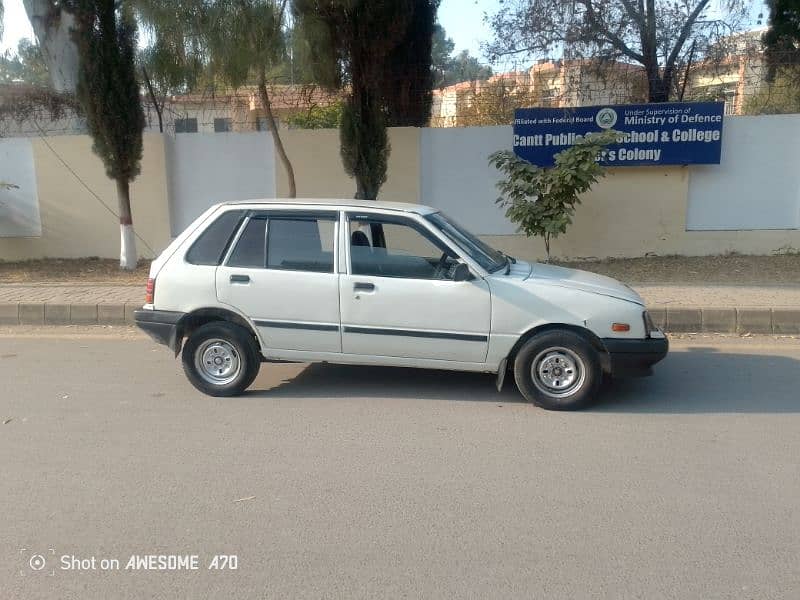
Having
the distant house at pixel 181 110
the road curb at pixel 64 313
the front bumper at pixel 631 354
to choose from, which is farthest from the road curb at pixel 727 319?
the distant house at pixel 181 110

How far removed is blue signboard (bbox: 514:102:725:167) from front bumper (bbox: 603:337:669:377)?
6062 mm

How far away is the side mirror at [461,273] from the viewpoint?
515cm

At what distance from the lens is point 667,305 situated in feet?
26.0

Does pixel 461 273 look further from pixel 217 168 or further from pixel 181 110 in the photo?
pixel 181 110

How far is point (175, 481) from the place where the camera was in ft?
13.3

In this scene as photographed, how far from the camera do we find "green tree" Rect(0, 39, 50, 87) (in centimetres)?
1395

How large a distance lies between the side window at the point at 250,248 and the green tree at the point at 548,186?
4.79 m

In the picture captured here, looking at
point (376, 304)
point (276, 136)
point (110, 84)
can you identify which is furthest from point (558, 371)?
point (110, 84)

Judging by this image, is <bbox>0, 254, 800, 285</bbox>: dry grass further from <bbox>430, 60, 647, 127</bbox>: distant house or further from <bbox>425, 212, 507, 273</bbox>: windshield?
<bbox>425, 212, 507, 273</bbox>: windshield

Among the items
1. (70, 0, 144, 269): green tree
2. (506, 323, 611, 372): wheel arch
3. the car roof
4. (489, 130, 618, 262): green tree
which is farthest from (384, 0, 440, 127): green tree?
(506, 323, 611, 372): wheel arch

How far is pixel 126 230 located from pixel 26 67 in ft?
26.5

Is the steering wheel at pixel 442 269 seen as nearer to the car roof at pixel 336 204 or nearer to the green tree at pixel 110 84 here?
the car roof at pixel 336 204

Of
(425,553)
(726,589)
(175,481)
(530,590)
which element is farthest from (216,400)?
(726,589)

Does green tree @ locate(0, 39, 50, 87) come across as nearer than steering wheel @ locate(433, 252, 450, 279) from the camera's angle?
No
